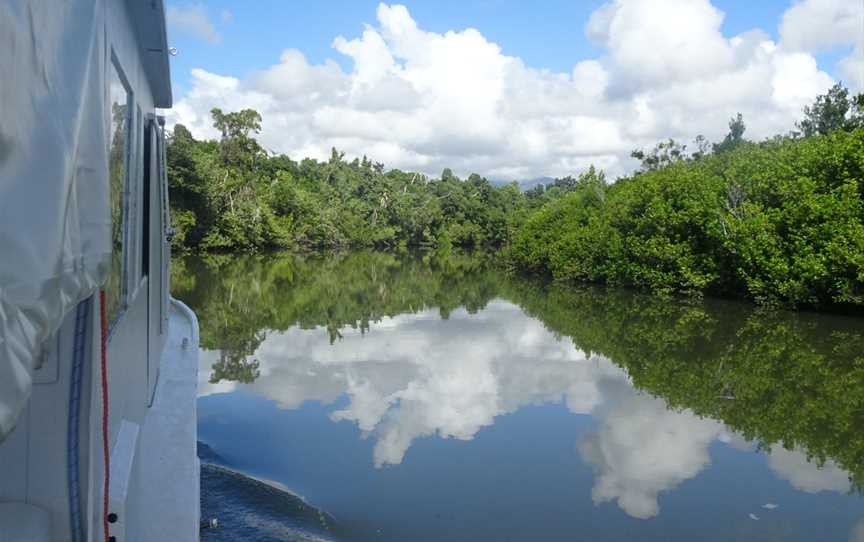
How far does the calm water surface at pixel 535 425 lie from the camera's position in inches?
221

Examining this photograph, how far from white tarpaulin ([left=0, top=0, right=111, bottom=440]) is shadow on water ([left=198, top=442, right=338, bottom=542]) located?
413 cm

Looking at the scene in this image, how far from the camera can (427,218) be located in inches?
2160

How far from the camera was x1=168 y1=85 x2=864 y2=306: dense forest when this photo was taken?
54.9ft

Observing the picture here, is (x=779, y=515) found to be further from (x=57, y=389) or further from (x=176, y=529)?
(x=57, y=389)

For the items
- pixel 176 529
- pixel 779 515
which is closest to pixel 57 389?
pixel 176 529

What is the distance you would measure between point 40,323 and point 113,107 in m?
1.78

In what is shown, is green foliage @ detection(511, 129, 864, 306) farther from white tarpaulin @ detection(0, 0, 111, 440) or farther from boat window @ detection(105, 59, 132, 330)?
white tarpaulin @ detection(0, 0, 111, 440)

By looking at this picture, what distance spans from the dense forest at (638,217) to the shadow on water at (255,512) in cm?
1443

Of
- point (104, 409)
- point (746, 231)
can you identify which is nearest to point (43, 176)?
point (104, 409)

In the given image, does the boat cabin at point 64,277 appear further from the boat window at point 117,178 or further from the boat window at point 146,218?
the boat window at point 146,218

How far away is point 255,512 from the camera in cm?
533

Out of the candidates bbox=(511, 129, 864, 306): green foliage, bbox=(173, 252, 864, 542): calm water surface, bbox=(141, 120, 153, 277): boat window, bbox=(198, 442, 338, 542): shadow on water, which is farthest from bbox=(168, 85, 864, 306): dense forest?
bbox=(141, 120, 153, 277): boat window

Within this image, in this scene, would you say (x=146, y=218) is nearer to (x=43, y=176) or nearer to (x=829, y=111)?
(x=43, y=176)

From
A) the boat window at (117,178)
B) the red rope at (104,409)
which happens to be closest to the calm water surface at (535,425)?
the boat window at (117,178)
